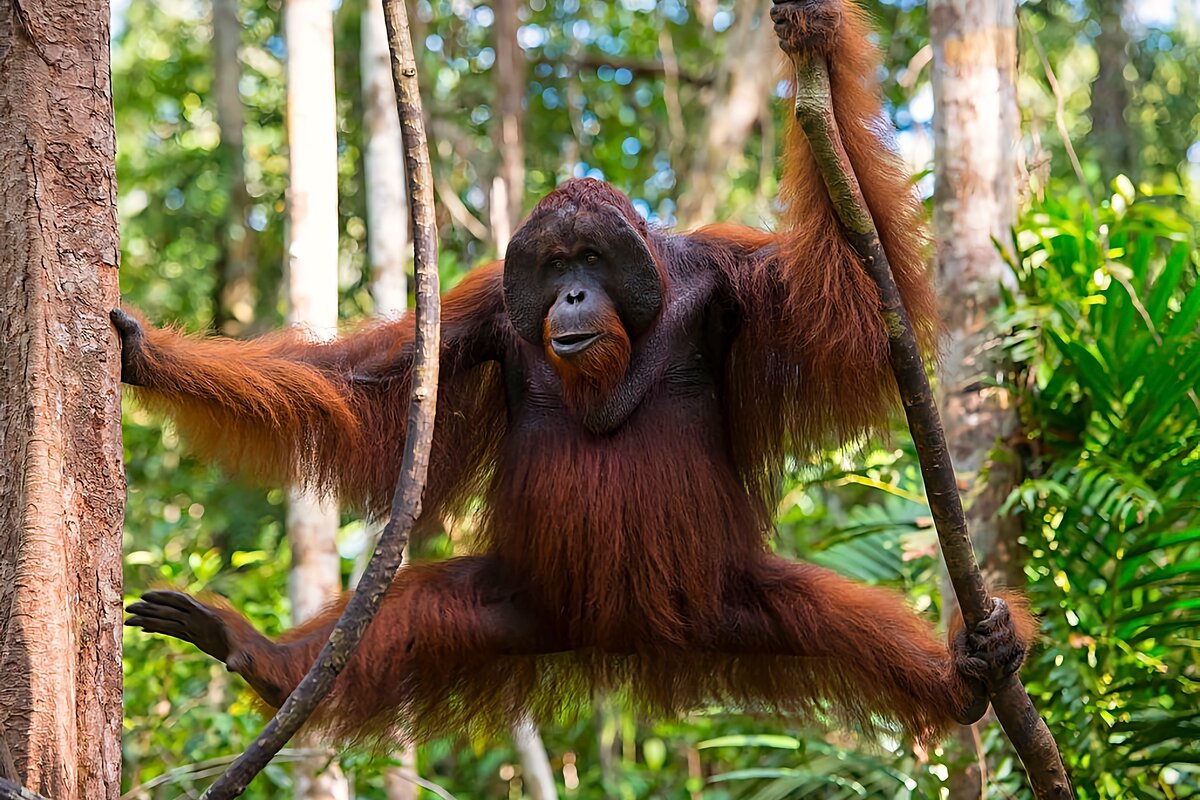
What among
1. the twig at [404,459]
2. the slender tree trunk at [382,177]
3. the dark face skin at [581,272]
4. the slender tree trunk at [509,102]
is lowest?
the twig at [404,459]

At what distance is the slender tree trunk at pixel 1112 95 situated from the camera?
9.41m

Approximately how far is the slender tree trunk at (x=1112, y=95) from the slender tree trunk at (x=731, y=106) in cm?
252

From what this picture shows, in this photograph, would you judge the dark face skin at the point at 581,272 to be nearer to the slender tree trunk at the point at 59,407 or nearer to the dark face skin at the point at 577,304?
the dark face skin at the point at 577,304

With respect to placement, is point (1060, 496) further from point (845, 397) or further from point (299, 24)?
point (299, 24)

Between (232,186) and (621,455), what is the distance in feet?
23.3

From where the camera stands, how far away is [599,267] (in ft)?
11.2

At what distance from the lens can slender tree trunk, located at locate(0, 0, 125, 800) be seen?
2.31 meters

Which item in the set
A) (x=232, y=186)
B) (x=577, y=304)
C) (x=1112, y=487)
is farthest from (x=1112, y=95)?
(x=577, y=304)

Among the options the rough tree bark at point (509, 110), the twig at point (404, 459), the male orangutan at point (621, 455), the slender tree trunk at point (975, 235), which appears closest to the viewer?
the twig at point (404, 459)

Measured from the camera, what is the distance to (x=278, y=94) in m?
11.5

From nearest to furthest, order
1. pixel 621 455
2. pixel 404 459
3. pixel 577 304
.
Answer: pixel 404 459, pixel 577 304, pixel 621 455

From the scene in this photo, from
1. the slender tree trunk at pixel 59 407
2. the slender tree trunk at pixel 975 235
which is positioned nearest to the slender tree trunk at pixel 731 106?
the slender tree trunk at pixel 975 235

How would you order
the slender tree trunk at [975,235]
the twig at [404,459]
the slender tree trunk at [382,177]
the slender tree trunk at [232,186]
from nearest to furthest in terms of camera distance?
the twig at [404,459] < the slender tree trunk at [975,235] < the slender tree trunk at [382,177] < the slender tree trunk at [232,186]

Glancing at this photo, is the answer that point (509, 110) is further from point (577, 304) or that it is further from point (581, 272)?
point (577, 304)
